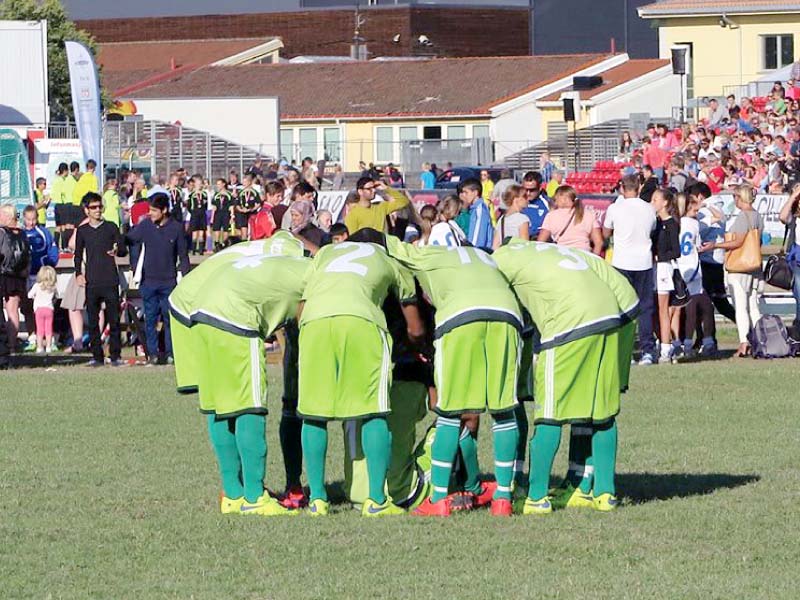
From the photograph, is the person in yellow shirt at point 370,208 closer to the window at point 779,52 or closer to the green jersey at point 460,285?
the green jersey at point 460,285

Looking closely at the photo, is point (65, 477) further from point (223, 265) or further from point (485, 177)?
point (485, 177)

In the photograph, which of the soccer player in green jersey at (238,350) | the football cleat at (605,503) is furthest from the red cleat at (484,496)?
the soccer player in green jersey at (238,350)

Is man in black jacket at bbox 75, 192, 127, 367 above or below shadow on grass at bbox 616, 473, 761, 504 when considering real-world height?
above

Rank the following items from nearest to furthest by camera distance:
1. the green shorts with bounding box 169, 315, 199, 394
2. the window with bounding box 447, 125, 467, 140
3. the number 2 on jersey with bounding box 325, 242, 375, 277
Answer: the number 2 on jersey with bounding box 325, 242, 375, 277, the green shorts with bounding box 169, 315, 199, 394, the window with bounding box 447, 125, 467, 140

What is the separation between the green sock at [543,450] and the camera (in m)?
8.75

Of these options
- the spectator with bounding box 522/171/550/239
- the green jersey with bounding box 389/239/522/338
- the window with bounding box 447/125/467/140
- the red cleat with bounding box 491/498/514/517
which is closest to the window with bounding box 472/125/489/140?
the window with bounding box 447/125/467/140

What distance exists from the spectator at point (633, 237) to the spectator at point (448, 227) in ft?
4.97

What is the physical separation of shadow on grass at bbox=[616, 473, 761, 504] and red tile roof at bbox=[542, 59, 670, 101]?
51.4 metres

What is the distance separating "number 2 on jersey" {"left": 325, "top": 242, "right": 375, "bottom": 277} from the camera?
8.57 m

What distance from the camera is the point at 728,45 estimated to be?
187ft

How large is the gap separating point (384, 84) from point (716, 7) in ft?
57.2

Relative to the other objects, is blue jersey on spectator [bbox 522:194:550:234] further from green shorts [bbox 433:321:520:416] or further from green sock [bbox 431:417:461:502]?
green shorts [bbox 433:321:520:416]

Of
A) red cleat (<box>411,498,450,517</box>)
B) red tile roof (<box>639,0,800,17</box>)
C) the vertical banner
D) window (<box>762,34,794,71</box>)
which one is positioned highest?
red tile roof (<box>639,0,800,17</box>)

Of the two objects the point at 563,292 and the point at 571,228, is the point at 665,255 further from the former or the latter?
the point at 563,292
